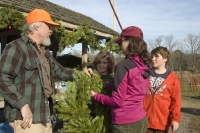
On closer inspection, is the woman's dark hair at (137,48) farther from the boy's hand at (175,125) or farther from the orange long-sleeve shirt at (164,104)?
the boy's hand at (175,125)

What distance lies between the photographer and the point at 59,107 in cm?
270

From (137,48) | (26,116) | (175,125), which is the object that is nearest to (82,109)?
(26,116)

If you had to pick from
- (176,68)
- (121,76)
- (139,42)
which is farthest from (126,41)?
(176,68)

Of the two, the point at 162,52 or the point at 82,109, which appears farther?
the point at 162,52

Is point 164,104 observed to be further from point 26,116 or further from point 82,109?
point 26,116

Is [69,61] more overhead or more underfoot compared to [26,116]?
more overhead

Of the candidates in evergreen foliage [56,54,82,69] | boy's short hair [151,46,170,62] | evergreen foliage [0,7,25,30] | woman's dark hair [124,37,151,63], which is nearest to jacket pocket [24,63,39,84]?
woman's dark hair [124,37,151,63]

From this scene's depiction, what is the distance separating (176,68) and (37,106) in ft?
176

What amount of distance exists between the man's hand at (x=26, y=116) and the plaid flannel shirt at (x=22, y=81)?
0.04 m

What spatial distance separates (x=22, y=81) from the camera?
7.82ft

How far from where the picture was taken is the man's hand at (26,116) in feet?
7.41

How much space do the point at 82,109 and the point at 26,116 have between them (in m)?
0.61

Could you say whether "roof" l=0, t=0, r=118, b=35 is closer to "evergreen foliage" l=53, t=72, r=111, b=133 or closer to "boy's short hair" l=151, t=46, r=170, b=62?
"evergreen foliage" l=53, t=72, r=111, b=133

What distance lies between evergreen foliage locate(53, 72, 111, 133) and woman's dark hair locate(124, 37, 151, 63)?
0.55 metres
